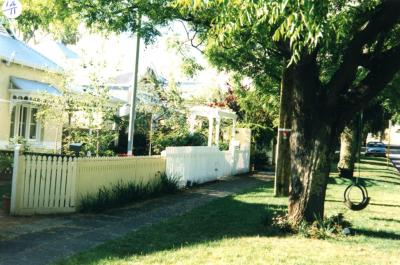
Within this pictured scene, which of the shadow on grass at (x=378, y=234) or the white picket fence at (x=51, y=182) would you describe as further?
the white picket fence at (x=51, y=182)

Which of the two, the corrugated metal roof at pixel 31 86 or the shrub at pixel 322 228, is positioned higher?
the corrugated metal roof at pixel 31 86

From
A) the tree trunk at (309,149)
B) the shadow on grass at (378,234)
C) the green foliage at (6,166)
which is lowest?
the shadow on grass at (378,234)

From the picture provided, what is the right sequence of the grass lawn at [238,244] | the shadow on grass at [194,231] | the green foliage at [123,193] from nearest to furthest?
the grass lawn at [238,244] → the shadow on grass at [194,231] → the green foliage at [123,193]

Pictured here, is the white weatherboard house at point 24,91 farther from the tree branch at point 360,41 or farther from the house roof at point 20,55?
the tree branch at point 360,41

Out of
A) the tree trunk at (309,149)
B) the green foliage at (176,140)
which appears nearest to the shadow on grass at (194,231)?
the tree trunk at (309,149)

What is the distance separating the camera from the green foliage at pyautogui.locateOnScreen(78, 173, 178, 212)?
10484 millimetres

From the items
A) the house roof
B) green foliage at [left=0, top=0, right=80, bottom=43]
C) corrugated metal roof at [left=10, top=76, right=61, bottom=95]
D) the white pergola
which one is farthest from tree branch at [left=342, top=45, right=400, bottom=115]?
the house roof

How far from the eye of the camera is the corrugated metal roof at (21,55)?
752 inches

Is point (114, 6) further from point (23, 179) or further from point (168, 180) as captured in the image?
point (168, 180)

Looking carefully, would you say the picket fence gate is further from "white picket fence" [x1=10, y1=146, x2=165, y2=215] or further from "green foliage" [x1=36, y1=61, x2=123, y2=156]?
"green foliage" [x1=36, y1=61, x2=123, y2=156]

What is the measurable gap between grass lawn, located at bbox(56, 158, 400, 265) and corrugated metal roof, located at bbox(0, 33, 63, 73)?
37.1 ft

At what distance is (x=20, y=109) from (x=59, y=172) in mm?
10886

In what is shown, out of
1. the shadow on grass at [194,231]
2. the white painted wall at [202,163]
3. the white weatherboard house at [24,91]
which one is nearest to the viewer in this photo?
the shadow on grass at [194,231]

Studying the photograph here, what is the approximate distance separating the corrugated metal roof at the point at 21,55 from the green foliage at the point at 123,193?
26.2 feet
